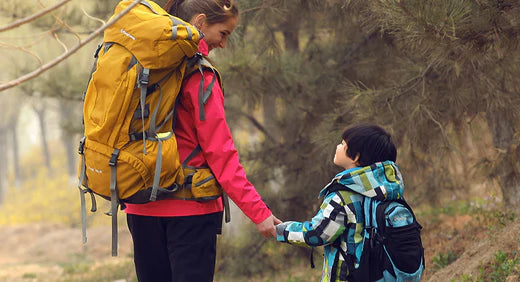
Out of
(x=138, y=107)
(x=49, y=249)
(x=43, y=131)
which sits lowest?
(x=43, y=131)

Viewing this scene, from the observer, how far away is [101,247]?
1323 centimetres

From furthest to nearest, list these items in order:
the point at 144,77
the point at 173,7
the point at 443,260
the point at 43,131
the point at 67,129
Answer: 1. the point at 43,131
2. the point at 67,129
3. the point at 443,260
4. the point at 173,7
5. the point at 144,77

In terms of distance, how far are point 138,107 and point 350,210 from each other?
97cm

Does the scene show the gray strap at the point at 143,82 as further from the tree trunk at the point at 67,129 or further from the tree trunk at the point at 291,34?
the tree trunk at the point at 67,129

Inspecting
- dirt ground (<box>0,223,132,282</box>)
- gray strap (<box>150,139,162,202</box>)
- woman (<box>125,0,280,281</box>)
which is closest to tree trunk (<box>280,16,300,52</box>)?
woman (<box>125,0,280,281</box>)

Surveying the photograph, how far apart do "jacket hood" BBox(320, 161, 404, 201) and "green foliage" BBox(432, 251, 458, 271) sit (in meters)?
3.14

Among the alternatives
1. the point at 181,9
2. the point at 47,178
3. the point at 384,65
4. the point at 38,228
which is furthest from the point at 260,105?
the point at 47,178

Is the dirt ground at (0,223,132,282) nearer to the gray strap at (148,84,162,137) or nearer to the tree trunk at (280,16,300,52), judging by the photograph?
the tree trunk at (280,16,300,52)

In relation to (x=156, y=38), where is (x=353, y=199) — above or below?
below

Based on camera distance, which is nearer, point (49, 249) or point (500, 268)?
point (500, 268)

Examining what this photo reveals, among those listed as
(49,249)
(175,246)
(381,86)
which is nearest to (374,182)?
(175,246)

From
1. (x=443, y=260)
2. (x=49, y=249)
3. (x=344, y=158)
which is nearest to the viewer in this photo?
(x=344, y=158)

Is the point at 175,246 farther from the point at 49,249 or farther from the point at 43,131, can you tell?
the point at 43,131

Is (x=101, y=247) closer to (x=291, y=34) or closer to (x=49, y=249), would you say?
(x=49, y=249)
